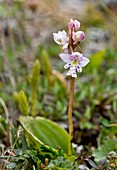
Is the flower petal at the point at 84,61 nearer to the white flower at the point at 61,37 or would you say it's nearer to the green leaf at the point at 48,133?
the white flower at the point at 61,37

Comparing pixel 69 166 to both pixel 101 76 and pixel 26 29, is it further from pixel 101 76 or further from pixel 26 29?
pixel 26 29

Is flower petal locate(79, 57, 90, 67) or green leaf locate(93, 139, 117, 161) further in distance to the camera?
green leaf locate(93, 139, 117, 161)

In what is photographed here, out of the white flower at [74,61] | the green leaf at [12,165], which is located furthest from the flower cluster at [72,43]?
the green leaf at [12,165]

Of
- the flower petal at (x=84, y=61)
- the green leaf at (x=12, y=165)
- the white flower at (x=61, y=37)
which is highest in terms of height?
the white flower at (x=61, y=37)

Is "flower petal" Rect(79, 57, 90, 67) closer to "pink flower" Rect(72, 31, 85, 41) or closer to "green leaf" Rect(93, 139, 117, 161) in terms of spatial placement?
"pink flower" Rect(72, 31, 85, 41)

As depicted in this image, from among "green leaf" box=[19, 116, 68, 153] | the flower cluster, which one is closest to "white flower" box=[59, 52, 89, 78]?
the flower cluster

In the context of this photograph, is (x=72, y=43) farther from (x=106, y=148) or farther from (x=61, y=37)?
(x=106, y=148)

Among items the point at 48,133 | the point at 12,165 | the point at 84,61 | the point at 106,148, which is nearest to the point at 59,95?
the point at 48,133

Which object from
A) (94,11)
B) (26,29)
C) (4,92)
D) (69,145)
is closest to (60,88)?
(4,92)
